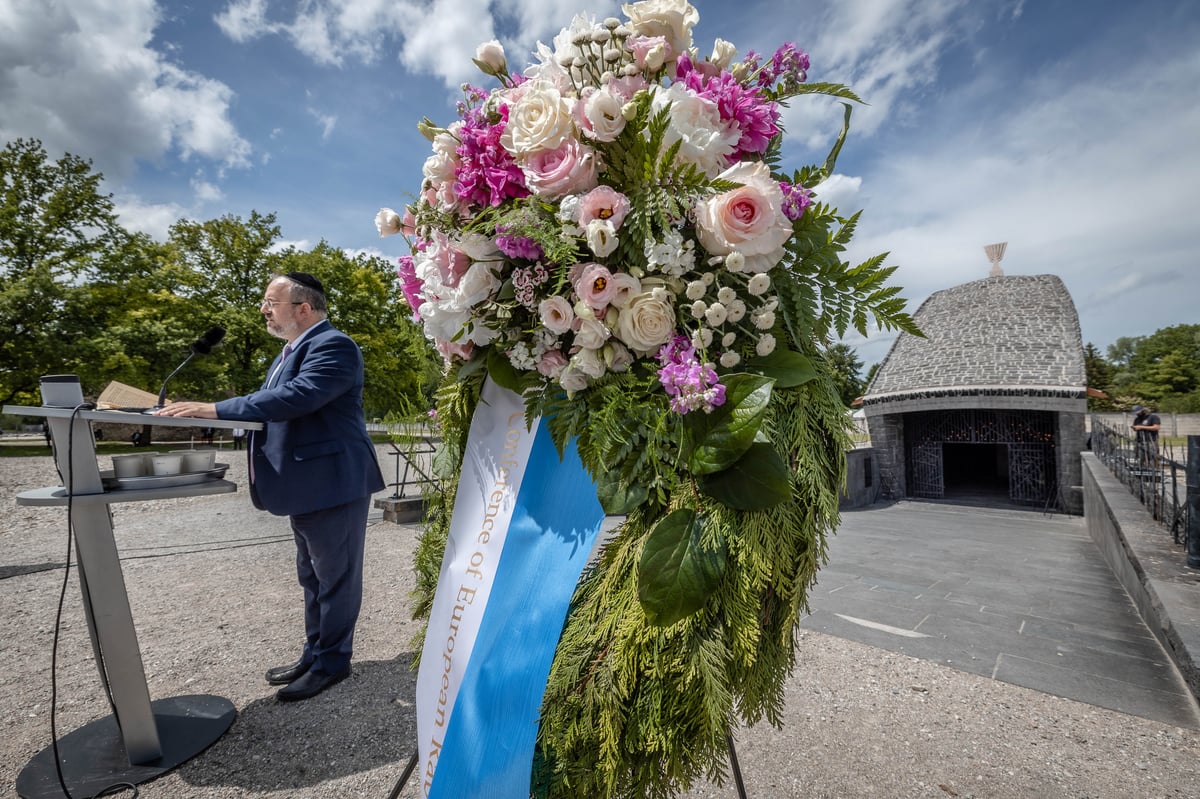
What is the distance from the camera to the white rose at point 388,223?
65.8 inches

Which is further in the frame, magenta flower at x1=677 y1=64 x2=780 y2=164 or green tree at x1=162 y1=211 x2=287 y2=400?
green tree at x1=162 y1=211 x2=287 y2=400

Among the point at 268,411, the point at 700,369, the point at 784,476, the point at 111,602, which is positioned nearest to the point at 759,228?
the point at 700,369

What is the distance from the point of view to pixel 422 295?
1.52 metres

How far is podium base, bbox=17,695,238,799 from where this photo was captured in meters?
2.53

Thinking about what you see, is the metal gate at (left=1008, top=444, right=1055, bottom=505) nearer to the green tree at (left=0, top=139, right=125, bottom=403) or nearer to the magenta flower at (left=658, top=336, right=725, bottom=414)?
the magenta flower at (left=658, top=336, right=725, bottom=414)

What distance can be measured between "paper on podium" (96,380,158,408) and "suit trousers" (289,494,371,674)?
3.25ft

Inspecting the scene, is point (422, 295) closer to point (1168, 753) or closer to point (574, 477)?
point (574, 477)

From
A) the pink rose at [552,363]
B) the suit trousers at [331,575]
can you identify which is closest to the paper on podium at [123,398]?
the suit trousers at [331,575]

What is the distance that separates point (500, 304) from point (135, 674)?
9.13ft

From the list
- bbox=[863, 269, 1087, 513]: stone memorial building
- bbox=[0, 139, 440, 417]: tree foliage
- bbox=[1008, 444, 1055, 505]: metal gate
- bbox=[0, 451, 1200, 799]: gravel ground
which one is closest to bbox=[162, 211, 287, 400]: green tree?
bbox=[0, 139, 440, 417]: tree foliage

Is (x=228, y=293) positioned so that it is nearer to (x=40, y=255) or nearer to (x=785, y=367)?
(x=40, y=255)

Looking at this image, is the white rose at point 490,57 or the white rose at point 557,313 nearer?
the white rose at point 557,313

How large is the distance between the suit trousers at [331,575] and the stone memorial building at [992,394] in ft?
52.1

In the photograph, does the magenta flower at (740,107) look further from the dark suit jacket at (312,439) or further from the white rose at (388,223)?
the dark suit jacket at (312,439)
